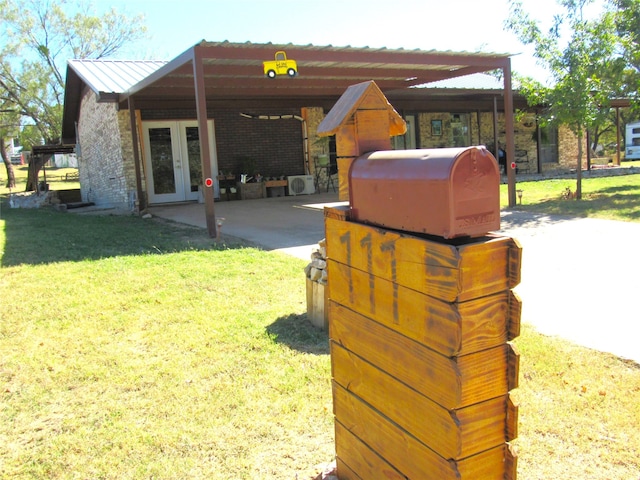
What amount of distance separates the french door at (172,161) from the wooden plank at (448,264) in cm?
1474

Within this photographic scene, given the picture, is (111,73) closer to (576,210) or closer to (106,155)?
(106,155)

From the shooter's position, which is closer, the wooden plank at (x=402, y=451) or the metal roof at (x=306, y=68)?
the wooden plank at (x=402, y=451)

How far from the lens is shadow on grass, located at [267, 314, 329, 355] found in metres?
4.14

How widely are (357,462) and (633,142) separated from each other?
38.2 metres

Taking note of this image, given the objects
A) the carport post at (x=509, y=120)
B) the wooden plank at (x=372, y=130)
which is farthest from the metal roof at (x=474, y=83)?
the wooden plank at (x=372, y=130)

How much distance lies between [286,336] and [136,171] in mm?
10523

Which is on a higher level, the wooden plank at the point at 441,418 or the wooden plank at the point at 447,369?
the wooden plank at the point at 447,369

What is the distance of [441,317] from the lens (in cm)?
161

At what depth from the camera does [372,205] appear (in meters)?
1.92

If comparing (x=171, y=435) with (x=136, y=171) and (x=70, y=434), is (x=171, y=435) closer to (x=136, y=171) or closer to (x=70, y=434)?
(x=70, y=434)

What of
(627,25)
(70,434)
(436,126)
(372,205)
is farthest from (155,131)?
(372,205)

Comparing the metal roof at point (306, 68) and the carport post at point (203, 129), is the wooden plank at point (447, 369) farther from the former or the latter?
the metal roof at point (306, 68)

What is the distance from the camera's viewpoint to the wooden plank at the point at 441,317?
1578 mm

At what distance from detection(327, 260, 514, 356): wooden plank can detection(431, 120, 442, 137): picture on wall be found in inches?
741
